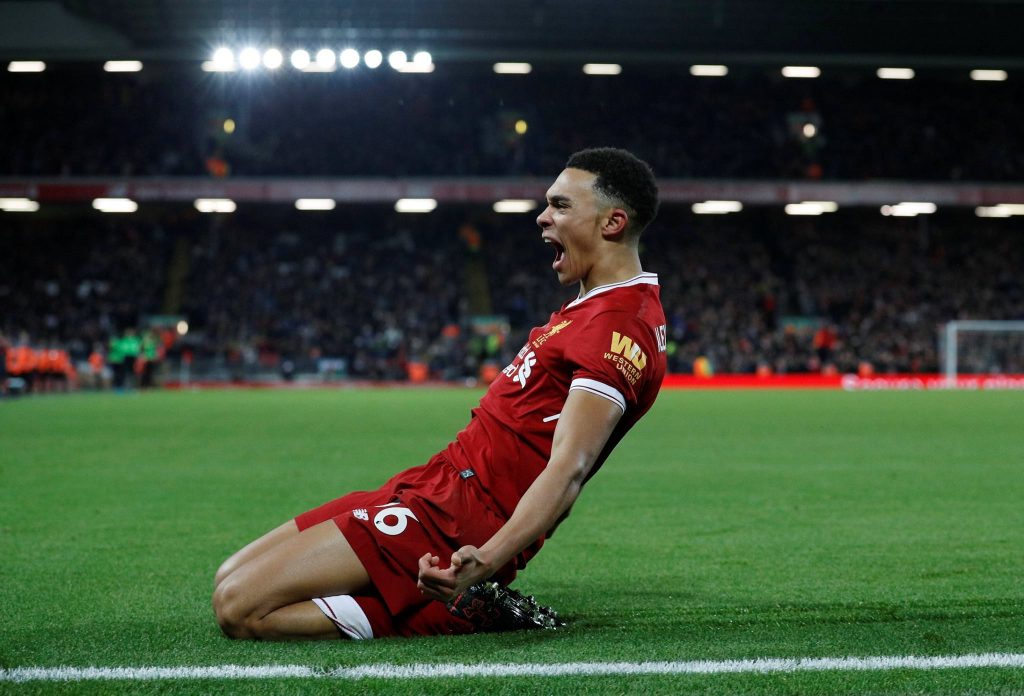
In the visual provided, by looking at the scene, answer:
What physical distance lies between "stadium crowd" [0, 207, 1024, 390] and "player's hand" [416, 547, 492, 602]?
29369 mm

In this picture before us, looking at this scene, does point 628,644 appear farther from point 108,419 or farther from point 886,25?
point 886,25

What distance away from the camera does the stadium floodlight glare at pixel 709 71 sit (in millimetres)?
35812

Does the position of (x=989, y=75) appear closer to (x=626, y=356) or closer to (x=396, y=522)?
(x=626, y=356)

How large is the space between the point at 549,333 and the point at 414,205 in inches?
1346

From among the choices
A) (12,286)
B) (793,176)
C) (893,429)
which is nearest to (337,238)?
(12,286)

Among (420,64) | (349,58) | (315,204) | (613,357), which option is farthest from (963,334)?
(613,357)

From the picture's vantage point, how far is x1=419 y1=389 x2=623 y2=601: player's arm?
3.17 metres

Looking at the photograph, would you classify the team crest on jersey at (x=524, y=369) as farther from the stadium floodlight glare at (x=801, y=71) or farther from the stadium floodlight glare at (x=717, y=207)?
the stadium floodlight glare at (x=801, y=71)

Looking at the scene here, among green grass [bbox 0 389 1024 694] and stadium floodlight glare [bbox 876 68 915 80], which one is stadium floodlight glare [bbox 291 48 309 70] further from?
green grass [bbox 0 389 1024 694]

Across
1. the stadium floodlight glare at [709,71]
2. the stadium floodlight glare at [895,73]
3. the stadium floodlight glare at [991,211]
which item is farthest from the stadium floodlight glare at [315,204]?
the stadium floodlight glare at [991,211]

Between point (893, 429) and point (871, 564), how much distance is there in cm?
1062

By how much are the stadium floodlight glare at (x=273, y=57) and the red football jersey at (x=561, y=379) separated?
1160 inches

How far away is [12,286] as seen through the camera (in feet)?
119

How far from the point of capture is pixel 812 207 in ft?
124
